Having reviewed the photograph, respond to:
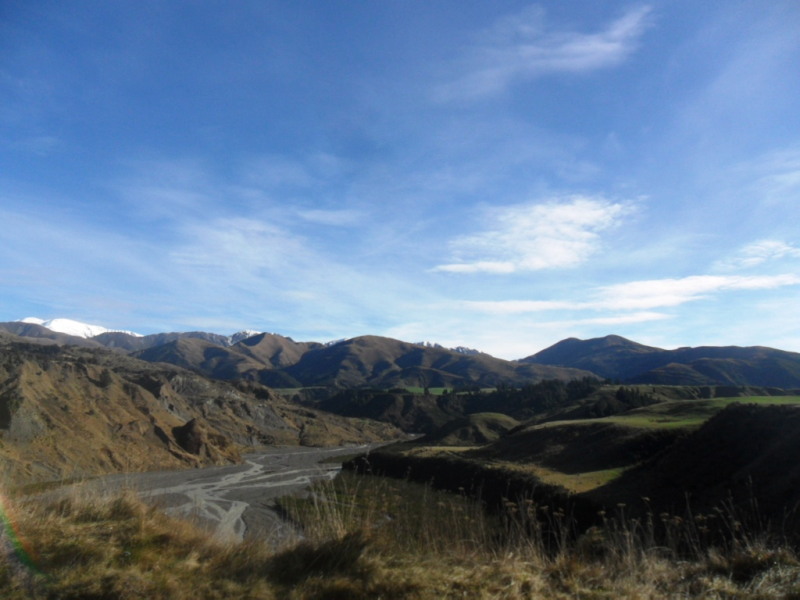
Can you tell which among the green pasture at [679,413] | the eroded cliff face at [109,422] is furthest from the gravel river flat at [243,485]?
the green pasture at [679,413]

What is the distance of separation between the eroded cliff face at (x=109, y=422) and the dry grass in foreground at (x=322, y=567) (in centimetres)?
2782

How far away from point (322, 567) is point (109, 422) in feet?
222

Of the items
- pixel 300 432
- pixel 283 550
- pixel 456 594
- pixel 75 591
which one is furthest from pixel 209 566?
pixel 300 432

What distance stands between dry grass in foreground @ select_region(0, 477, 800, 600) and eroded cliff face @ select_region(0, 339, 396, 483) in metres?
27.8

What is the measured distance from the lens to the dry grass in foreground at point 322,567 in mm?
4879

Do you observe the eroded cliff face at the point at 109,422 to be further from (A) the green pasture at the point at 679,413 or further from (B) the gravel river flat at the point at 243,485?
(A) the green pasture at the point at 679,413

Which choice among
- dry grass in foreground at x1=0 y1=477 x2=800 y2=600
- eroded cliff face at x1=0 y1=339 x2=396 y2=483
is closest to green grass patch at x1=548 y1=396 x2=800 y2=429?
dry grass in foreground at x1=0 y1=477 x2=800 y2=600

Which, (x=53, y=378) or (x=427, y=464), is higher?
(x=53, y=378)

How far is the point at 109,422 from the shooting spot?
2440 inches

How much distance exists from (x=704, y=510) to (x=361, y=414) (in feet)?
454

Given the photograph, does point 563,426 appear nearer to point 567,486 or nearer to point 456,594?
point 567,486

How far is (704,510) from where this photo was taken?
A: 22.1 metres

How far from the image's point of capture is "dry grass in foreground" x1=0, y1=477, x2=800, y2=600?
4879 millimetres

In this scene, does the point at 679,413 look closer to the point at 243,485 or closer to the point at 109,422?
the point at 243,485
